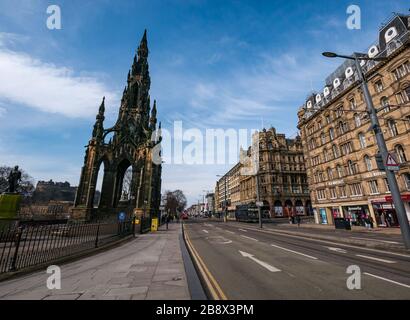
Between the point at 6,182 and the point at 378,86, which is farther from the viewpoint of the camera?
the point at 6,182

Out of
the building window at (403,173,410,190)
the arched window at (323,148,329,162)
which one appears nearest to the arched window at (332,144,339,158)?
the arched window at (323,148,329,162)

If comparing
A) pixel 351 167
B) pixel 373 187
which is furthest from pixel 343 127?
pixel 373 187

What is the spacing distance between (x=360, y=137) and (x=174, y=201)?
74310 millimetres

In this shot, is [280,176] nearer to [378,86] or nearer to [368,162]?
[368,162]

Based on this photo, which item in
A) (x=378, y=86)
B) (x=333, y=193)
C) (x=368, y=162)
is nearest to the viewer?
(x=378, y=86)

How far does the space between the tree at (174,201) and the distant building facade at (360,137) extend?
1905 inches

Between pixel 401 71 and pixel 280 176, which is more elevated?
pixel 401 71

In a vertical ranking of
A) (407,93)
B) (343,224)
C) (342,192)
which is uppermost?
(407,93)

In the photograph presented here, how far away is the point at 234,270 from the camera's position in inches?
→ 270

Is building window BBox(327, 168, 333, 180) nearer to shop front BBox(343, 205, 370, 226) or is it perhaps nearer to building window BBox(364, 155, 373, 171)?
shop front BBox(343, 205, 370, 226)

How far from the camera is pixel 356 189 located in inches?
1099

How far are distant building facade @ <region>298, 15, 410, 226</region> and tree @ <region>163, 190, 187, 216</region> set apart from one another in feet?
159

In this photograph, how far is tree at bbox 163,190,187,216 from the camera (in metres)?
85.9

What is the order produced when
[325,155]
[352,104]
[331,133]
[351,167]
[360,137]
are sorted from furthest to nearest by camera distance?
[325,155] < [331,133] < [351,167] < [352,104] < [360,137]
